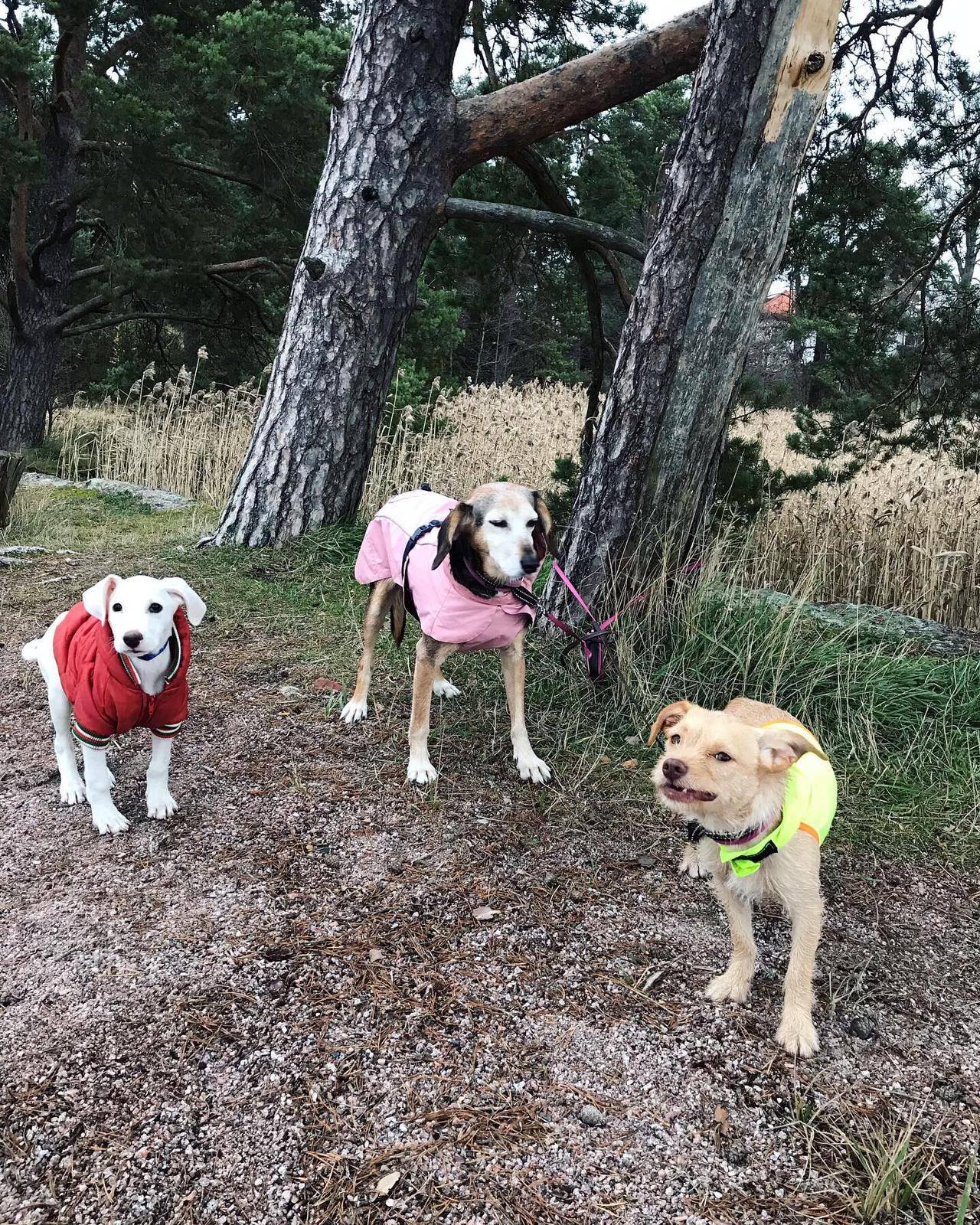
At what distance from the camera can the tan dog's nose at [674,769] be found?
6.47 ft

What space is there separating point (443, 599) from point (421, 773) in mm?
765

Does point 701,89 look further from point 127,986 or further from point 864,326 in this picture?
point 127,986

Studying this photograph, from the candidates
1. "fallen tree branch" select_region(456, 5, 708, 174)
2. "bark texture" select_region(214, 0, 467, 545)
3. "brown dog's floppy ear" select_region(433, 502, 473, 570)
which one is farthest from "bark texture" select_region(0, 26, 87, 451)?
"brown dog's floppy ear" select_region(433, 502, 473, 570)

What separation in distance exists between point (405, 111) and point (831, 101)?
126 inches

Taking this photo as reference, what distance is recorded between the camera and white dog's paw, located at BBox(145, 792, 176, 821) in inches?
120

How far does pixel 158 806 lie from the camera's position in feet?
10.0

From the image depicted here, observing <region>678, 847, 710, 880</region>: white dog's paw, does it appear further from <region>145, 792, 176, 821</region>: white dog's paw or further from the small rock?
<region>145, 792, 176, 821</region>: white dog's paw

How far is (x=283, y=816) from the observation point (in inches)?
123

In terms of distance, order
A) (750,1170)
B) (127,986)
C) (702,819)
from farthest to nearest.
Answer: (127,986), (702,819), (750,1170)

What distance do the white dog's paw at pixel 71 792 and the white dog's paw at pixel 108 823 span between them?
9.5 inches

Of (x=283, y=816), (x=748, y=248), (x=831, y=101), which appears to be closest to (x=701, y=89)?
(x=748, y=248)

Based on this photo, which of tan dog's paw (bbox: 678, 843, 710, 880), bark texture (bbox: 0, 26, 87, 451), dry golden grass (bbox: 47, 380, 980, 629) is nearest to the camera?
tan dog's paw (bbox: 678, 843, 710, 880)

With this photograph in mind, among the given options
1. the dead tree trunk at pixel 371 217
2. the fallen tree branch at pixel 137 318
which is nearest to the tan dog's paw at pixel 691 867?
the dead tree trunk at pixel 371 217

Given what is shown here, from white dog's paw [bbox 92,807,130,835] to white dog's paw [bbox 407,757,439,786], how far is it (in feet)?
3.65
